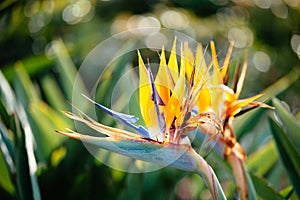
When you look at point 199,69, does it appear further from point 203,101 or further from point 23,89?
point 23,89

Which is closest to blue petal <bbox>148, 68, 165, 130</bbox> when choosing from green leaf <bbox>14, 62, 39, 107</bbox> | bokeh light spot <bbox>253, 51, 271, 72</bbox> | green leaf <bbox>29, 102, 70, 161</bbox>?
green leaf <bbox>29, 102, 70, 161</bbox>

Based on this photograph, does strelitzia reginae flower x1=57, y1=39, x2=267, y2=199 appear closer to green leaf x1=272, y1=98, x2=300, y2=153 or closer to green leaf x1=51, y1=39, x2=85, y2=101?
green leaf x1=272, y1=98, x2=300, y2=153

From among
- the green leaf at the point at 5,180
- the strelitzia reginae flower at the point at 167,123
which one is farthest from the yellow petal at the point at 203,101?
the green leaf at the point at 5,180

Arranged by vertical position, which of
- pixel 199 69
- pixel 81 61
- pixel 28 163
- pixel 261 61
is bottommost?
pixel 261 61

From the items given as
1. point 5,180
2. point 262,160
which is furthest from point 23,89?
point 262,160

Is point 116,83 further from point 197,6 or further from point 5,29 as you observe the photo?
point 197,6

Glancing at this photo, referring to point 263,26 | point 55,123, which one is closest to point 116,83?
point 55,123
